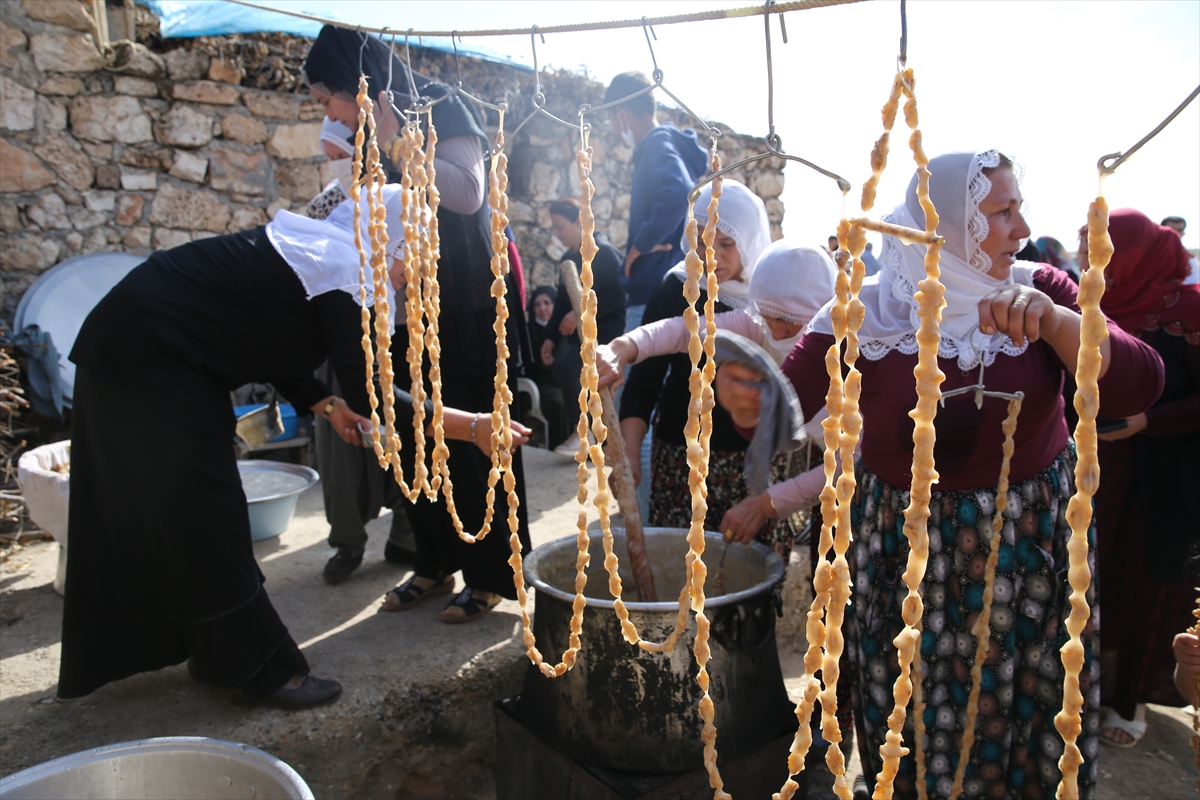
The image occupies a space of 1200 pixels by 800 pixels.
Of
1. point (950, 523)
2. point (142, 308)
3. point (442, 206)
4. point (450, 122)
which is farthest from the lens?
point (442, 206)

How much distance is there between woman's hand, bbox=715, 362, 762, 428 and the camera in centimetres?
178

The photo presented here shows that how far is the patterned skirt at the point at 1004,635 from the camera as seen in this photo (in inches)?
67.1

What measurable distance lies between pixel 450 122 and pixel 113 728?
2.08 m

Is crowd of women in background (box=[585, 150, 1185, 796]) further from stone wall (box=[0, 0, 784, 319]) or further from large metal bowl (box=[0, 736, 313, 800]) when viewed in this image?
stone wall (box=[0, 0, 784, 319])

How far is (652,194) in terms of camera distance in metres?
3.67

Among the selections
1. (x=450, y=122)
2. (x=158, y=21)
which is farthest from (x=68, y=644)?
(x=158, y=21)

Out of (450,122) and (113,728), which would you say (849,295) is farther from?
(113,728)

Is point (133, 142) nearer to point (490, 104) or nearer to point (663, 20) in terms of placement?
point (490, 104)

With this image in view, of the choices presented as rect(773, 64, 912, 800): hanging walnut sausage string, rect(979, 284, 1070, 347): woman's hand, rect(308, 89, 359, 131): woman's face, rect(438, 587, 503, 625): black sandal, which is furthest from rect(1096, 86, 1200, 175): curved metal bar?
rect(438, 587, 503, 625): black sandal

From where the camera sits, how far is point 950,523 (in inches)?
68.4

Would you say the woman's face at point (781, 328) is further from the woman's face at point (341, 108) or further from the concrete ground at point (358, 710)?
the woman's face at point (341, 108)

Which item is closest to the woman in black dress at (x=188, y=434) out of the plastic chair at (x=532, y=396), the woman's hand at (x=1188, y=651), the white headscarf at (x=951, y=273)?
the white headscarf at (x=951, y=273)

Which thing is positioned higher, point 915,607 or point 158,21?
point 158,21

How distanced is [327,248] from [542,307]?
4.13 metres
